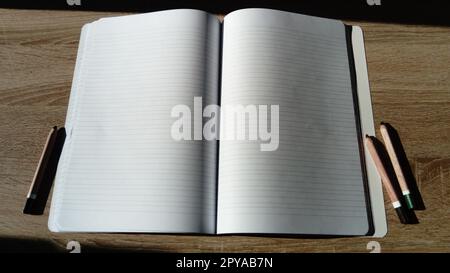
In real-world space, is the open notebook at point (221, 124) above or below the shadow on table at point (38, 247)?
above

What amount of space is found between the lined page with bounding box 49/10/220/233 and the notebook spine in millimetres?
15

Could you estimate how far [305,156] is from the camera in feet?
2.13

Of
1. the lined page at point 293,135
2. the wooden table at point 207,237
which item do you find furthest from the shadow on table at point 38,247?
the lined page at point 293,135

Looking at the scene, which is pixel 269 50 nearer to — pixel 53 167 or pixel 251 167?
pixel 251 167

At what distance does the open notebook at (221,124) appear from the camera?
2.03 ft

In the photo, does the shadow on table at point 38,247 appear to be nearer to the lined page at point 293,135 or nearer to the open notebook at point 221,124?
the open notebook at point 221,124

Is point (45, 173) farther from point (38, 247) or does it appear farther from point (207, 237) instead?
point (207, 237)

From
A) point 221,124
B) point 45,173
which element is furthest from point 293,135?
point 45,173

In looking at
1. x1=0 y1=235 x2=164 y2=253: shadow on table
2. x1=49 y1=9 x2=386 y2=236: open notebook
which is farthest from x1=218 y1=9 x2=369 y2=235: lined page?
x1=0 y1=235 x2=164 y2=253: shadow on table

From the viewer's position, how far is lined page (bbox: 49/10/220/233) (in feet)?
2.03

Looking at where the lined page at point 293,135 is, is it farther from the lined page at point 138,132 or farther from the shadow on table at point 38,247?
the shadow on table at point 38,247

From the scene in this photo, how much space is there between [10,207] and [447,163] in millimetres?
707

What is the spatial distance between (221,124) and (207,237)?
0.59ft

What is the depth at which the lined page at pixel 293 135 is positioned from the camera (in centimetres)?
62
